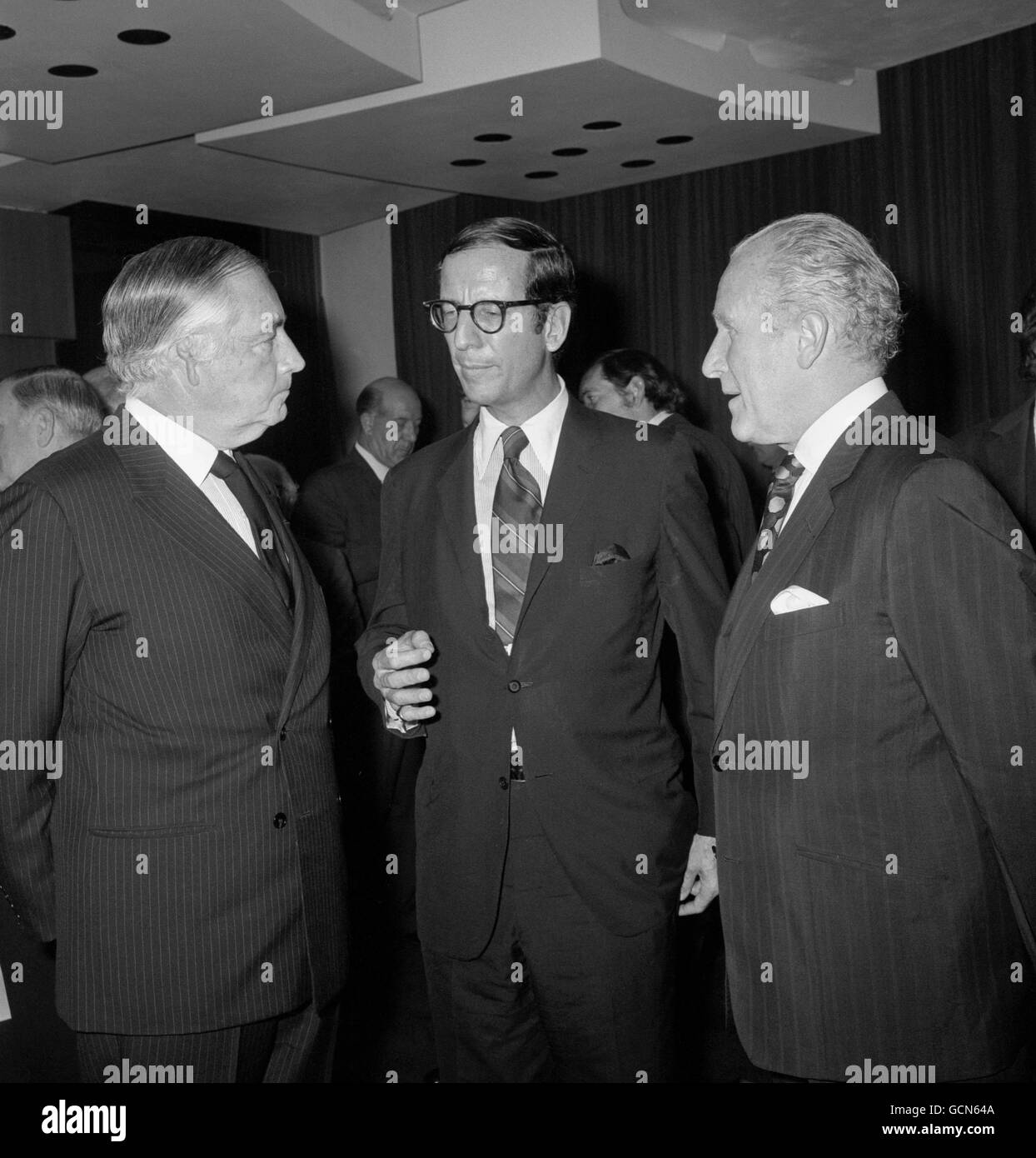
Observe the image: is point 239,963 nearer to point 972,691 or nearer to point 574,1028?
point 574,1028

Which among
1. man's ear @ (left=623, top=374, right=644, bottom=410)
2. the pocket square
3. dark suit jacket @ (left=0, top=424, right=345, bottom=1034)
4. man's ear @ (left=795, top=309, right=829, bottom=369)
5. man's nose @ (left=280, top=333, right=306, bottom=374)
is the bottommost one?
dark suit jacket @ (left=0, top=424, right=345, bottom=1034)

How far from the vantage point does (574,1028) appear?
2080 millimetres

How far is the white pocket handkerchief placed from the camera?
1.62m

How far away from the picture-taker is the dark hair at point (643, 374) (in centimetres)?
440

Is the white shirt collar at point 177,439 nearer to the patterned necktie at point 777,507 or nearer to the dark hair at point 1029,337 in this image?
the patterned necktie at point 777,507

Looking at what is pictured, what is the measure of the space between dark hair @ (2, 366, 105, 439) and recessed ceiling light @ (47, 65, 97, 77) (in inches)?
94.0

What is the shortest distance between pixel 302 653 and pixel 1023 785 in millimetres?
1040

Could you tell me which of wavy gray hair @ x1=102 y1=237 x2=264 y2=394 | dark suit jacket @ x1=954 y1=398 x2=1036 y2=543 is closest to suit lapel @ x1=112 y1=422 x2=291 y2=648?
wavy gray hair @ x1=102 y1=237 x2=264 y2=394

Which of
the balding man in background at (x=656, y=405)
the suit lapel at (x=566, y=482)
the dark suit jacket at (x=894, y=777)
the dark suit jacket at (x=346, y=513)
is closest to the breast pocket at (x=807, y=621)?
the dark suit jacket at (x=894, y=777)

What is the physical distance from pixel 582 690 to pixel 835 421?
645mm

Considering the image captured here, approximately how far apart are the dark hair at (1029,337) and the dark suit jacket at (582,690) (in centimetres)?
137

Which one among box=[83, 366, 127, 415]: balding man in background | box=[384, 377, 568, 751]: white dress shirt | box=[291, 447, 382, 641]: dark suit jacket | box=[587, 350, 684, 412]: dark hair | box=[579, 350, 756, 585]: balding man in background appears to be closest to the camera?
box=[384, 377, 568, 751]: white dress shirt

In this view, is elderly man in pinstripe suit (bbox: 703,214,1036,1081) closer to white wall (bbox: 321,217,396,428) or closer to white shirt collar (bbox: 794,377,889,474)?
white shirt collar (bbox: 794,377,889,474)

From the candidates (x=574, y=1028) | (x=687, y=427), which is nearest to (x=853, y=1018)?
(x=574, y=1028)
